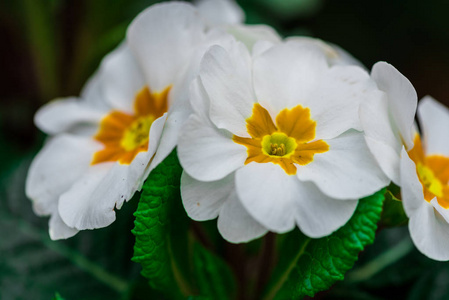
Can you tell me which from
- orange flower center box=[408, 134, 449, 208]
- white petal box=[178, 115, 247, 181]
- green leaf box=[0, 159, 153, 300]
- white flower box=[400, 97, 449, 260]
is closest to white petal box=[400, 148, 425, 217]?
white flower box=[400, 97, 449, 260]

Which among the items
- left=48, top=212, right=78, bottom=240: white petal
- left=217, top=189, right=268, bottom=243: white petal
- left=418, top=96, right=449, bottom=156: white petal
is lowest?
left=418, top=96, right=449, bottom=156: white petal

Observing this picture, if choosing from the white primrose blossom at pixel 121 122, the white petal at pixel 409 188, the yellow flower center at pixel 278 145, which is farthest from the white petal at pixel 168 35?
the white petal at pixel 409 188

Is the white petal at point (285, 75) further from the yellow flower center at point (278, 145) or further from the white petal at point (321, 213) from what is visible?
the white petal at point (321, 213)

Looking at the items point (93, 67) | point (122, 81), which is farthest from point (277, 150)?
point (93, 67)

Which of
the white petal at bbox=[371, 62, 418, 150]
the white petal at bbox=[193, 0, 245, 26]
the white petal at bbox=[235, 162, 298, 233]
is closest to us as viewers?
the white petal at bbox=[235, 162, 298, 233]

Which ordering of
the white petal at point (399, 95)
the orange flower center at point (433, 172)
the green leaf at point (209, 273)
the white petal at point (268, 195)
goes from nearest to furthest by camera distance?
the white petal at point (268, 195)
the white petal at point (399, 95)
the orange flower center at point (433, 172)
the green leaf at point (209, 273)

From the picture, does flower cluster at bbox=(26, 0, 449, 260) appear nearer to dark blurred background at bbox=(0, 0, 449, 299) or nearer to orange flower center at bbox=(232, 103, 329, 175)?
orange flower center at bbox=(232, 103, 329, 175)

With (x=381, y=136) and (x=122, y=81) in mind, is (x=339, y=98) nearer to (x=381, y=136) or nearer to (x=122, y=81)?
(x=381, y=136)
